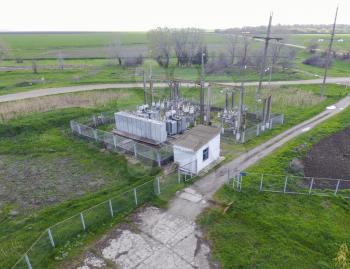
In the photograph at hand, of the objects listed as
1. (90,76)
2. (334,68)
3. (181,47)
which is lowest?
(334,68)

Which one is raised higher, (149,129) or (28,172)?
(149,129)

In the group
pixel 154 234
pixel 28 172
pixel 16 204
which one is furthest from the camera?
pixel 28 172

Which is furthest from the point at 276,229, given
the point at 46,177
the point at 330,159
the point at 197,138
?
the point at 46,177

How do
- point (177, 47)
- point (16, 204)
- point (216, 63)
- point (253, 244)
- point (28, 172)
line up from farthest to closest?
point (177, 47)
point (216, 63)
point (28, 172)
point (16, 204)
point (253, 244)

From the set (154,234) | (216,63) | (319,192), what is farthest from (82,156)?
(216,63)

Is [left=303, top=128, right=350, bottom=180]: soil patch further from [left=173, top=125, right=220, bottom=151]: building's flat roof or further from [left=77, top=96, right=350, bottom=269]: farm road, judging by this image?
[left=173, top=125, right=220, bottom=151]: building's flat roof

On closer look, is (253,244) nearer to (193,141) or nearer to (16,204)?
(193,141)

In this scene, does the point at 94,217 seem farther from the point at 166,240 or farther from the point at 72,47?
the point at 72,47
